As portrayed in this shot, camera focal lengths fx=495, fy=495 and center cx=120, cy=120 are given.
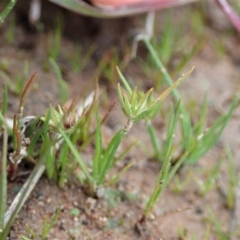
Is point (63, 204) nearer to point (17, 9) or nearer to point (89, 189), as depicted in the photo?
point (89, 189)

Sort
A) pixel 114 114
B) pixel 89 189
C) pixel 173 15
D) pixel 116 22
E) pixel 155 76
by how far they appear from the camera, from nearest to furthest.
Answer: pixel 89 189
pixel 114 114
pixel 155 76
pixel 116 22
pixel 173 15

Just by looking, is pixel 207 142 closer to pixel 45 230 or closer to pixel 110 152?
pixel 110 152

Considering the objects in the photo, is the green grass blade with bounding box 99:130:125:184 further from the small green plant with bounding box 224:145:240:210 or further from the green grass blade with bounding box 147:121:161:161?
the small green plant with bounding box 224:145:240:210

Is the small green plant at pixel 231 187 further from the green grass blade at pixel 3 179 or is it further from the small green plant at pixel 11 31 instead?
the small green plant at pixel 11 31

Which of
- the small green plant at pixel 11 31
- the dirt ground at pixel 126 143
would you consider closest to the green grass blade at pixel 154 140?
the dirt ground at pixel 126 143

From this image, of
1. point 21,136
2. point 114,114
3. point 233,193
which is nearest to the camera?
point 21,136

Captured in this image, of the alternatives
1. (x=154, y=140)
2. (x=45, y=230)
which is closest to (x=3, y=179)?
(x=45, y=230)

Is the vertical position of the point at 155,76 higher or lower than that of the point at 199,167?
higher

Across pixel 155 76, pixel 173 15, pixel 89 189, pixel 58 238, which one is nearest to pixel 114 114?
pixel 155 76

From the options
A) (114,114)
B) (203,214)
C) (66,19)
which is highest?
(66,19)
